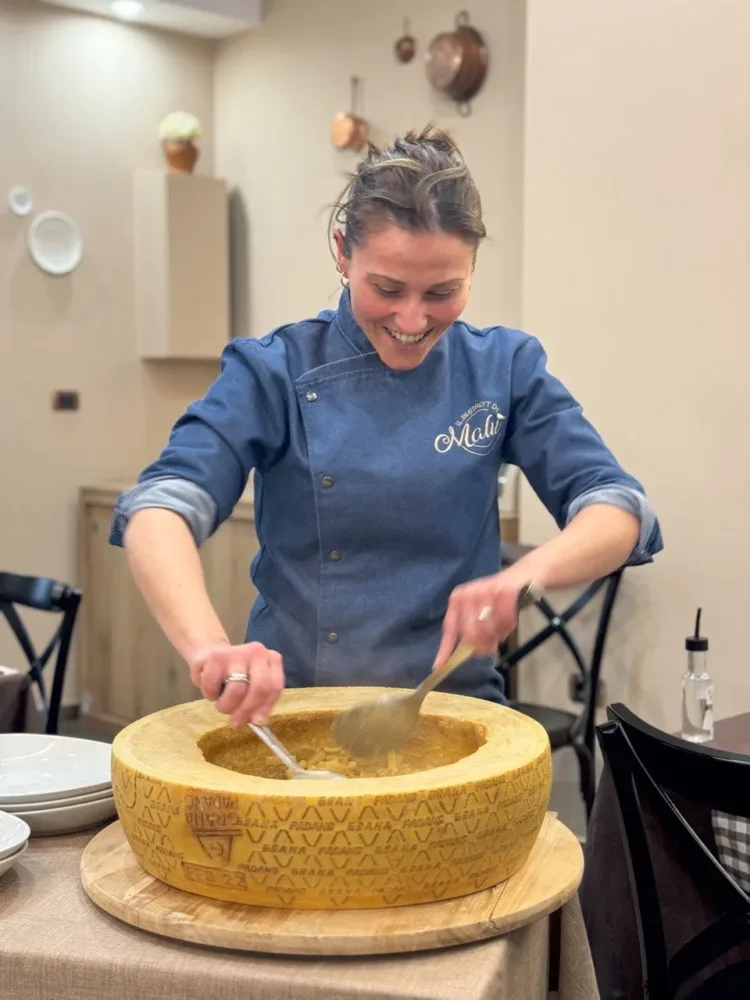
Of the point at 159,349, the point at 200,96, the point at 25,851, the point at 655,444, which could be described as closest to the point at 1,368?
the point at 159,349

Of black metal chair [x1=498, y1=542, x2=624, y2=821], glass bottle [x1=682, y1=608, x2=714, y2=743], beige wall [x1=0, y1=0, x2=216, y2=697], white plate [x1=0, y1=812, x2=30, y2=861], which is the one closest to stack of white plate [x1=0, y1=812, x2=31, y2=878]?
white plate [x1=0, y1=812, x2=30, y2=861]

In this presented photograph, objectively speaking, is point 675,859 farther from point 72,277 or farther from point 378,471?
point 72,277

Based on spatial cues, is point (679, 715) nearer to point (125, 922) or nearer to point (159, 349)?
point (125, 922)

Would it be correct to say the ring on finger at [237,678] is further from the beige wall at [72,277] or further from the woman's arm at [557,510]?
the beige wall at [72,277]

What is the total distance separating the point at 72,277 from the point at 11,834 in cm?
355

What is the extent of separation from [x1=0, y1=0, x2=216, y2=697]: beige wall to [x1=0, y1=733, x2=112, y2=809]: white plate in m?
2.97

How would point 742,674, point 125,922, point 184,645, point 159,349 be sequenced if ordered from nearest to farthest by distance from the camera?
point 125,922 → point 184,645 → point 742,674 → point 159,349

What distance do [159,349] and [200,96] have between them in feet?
3.56

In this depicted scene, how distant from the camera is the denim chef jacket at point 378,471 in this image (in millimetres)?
1305

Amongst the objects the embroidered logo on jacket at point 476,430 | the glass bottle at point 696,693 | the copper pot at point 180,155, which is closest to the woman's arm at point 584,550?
the embroidered logo on jacket at point 476,430

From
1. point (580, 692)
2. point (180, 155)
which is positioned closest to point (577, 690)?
point (580, 692)

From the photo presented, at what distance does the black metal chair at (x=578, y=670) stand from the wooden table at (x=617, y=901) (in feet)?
3.56

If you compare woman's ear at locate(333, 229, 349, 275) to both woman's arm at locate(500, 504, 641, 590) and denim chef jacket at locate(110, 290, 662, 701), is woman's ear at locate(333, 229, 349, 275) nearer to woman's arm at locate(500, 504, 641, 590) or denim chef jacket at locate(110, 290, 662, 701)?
denim chef jacket at locate(110, 290, 662, 701)

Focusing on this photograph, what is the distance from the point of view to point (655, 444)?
9.09 ft
